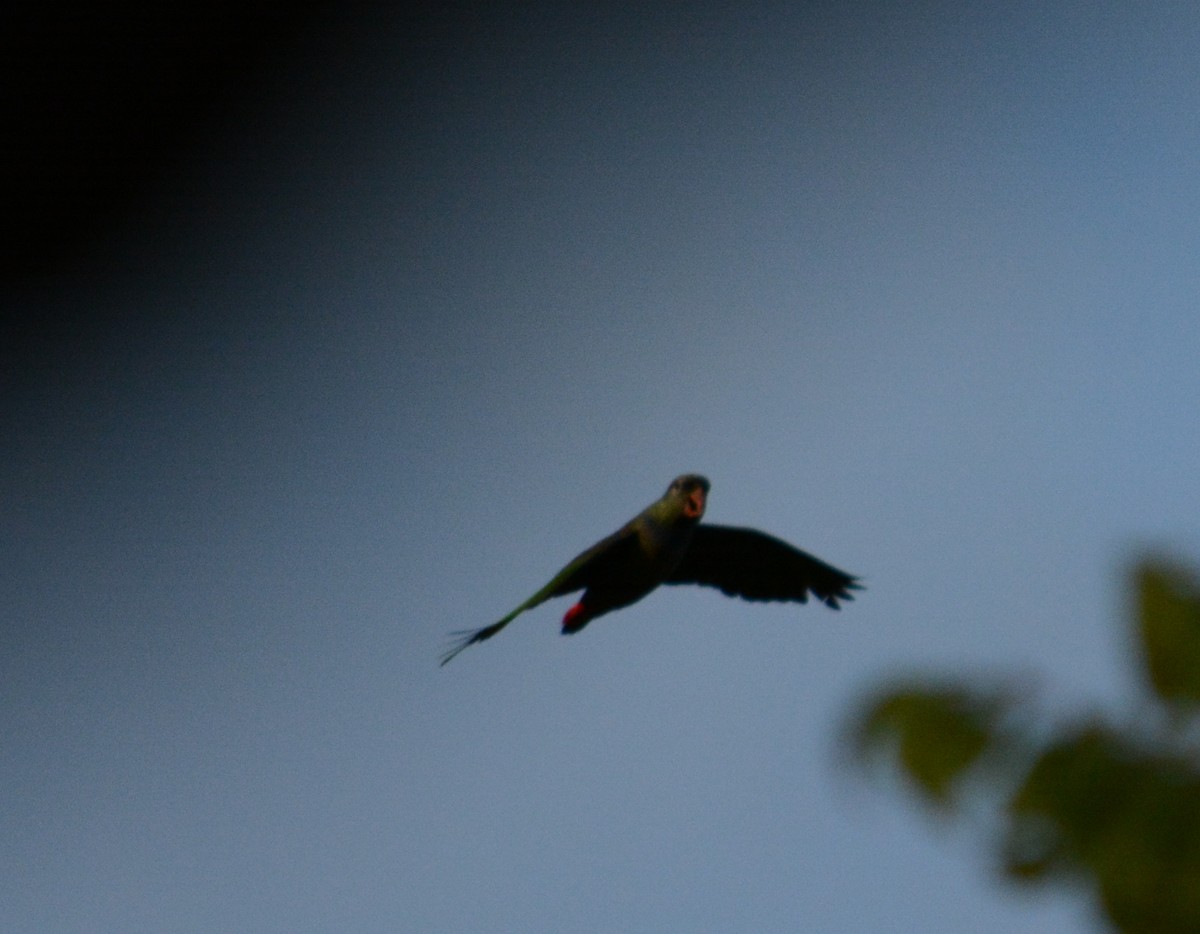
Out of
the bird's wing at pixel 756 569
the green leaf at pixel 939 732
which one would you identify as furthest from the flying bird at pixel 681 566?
the green leaf at pixel 939 732

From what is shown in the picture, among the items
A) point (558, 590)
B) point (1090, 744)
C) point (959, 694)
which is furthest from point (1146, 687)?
point (558, 590)

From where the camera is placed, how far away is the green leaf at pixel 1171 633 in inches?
102

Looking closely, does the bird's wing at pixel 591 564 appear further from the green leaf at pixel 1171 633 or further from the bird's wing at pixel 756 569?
the green leaf at pixel 1171 633

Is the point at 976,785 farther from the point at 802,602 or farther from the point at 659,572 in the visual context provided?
the point at 802,602

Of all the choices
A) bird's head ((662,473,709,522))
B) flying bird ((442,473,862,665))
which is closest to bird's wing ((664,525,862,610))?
flying bird ((442,473,862,665))

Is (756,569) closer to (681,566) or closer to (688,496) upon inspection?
(681,566)

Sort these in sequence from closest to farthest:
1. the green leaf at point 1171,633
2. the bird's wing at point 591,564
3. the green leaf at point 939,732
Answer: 1. the green leaf at point 1171,633
2. the green leaf at point 939,732
3. the bird's wing at point 591,564

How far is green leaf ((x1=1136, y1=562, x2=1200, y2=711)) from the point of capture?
2.59m

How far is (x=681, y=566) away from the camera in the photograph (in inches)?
509

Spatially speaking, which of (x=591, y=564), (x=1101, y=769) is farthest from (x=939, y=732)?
(x=591, y=564)

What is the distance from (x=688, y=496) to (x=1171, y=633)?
845 centimetres

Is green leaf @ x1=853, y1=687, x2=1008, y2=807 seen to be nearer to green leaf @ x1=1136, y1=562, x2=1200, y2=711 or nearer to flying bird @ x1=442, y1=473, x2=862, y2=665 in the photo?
green leaf @ x1=1136, y1=562, x2=1200, y2=711

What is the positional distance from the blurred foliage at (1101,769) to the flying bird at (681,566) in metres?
7.00

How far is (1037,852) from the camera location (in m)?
2.91
